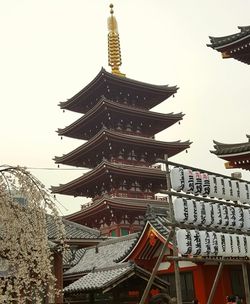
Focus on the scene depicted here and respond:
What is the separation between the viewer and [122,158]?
3756 cm

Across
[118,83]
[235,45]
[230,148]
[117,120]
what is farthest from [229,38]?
[117,120]

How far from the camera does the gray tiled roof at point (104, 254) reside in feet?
70.0

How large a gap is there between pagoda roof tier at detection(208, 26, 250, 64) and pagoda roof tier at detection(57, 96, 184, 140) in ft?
66.3

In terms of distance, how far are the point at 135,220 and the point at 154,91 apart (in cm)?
1173

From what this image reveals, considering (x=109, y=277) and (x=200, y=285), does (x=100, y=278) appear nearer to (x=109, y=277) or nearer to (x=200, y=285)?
(x=109, y=277)

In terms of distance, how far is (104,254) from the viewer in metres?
23.0

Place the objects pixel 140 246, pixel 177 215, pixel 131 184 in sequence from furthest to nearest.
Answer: pixel 131 184, pixel 140 246, pixel 177 215

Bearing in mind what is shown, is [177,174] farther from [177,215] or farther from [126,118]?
[126,118]

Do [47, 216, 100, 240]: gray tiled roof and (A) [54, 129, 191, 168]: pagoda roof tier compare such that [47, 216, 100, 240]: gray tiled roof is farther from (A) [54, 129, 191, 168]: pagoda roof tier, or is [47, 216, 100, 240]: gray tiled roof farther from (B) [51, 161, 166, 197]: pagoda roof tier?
(A) [54, 129, 191, 168]: pagoda roof tier

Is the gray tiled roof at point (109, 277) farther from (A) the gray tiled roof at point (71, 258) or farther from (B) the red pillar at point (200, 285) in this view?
(A) the gray tiled roof at point (71, 258)

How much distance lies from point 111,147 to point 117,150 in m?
0.83

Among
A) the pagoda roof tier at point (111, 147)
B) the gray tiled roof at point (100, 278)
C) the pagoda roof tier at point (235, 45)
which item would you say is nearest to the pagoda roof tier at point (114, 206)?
the pagoda roof tier at point (111, 147)

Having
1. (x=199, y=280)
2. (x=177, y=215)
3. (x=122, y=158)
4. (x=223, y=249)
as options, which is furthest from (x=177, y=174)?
(x=122, y=158)

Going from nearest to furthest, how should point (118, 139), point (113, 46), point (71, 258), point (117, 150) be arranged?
point (71, 258), point (118, 139), point (117, 150), point (113, 46)
